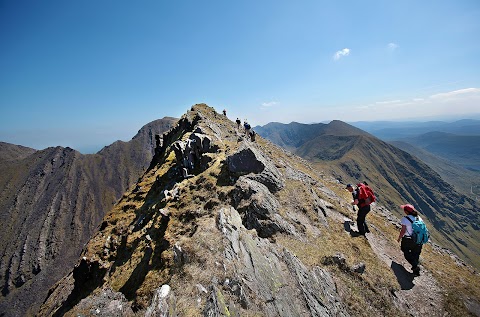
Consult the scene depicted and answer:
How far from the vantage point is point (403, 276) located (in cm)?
1638

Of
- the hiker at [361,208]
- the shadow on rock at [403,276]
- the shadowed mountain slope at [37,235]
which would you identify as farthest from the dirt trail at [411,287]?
the shadowed mountain slope at [37,235]

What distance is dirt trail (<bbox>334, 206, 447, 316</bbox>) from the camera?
14.2 m

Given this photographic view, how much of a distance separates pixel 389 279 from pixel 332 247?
3.84 m

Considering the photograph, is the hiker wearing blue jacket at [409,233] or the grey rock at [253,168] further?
the grey rock at [253,168]

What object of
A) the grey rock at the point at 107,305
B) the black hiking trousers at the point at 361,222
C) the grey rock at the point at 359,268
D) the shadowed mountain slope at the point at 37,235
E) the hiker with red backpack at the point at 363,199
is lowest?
the shadowed mountain slope at the point at 37,235

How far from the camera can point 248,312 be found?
10.9 metres

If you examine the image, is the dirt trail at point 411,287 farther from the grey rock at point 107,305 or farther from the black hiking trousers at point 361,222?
the grey rock at point 107,305

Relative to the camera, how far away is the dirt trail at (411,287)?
46.6 ft

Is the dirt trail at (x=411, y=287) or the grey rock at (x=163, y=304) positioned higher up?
the grey rock at (x=163, y=304)

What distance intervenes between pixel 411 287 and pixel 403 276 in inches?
35.9

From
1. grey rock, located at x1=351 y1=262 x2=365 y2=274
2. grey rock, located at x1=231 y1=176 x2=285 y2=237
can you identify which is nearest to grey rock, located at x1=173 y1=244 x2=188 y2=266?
grey rock, located at x1=231 y1=176 x2=285 y2=237

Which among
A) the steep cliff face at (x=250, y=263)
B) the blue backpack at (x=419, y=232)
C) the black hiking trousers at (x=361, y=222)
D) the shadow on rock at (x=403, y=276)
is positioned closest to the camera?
the steep cliff face at (x=250, y=263)

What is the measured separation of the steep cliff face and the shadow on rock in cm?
9

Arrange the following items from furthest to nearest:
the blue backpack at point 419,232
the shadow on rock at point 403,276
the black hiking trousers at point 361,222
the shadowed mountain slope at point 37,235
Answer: the shadowed mountain slope at point 37,235
the black hiking trousers at point 361,222
the shadow on rock at point 403,276
the blue backpack at point 419,232
